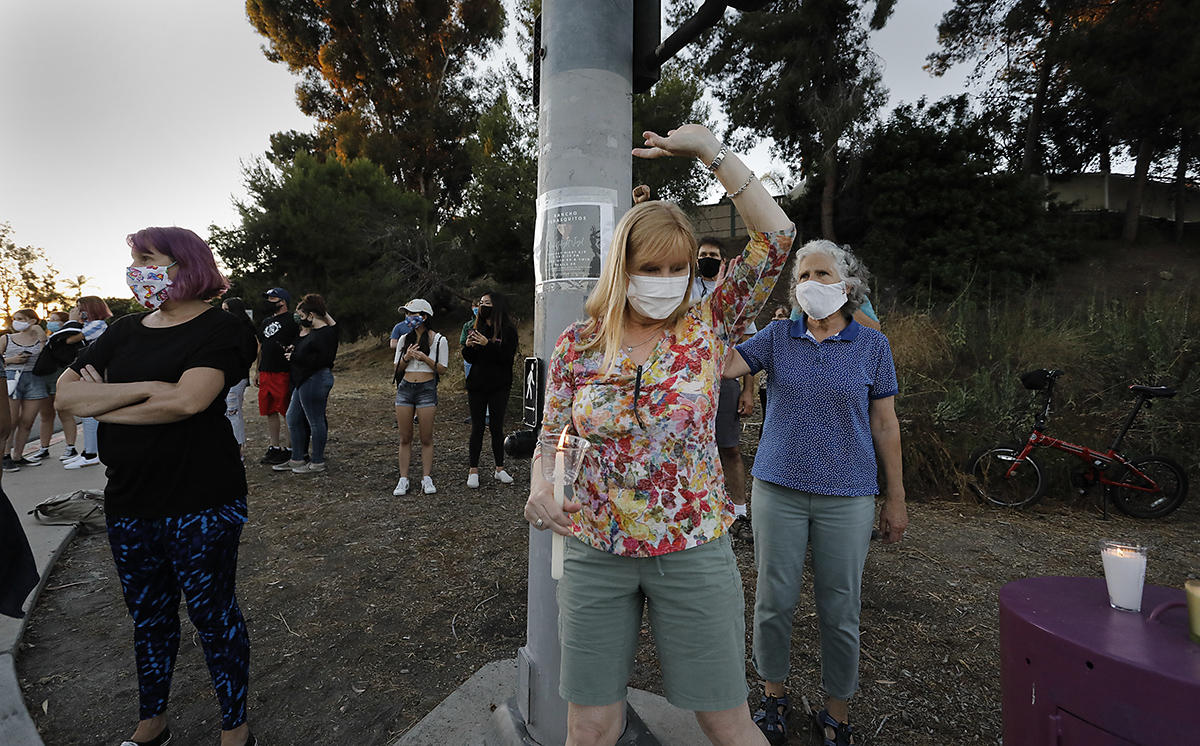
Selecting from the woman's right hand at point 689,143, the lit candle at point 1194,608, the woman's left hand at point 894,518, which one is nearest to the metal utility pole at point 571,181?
the woman's right hand at point 689,143

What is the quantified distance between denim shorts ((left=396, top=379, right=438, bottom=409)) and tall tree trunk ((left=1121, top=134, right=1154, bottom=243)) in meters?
23.7

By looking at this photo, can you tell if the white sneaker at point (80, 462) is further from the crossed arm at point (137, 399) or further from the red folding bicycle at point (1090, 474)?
the red folding bicycle at point (1090, 474)

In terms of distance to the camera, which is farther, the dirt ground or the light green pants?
the dirt ground

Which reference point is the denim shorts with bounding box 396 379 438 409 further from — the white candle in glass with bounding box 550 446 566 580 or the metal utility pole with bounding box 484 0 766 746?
the white candle in glass with bounding box 550 446 566 580

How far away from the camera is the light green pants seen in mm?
2121

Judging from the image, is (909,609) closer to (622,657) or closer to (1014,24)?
(622,657)

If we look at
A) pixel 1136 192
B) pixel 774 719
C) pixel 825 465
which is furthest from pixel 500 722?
pixel 1136 192

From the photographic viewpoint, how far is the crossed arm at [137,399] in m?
1.91

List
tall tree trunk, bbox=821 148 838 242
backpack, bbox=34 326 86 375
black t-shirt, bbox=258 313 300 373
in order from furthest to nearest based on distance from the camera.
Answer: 1. tall tree trunk, bbox=821 148 838 242
2. black t-shirt, bbox=258 313 300 373
3. backpack, bbox=34 326 86 375

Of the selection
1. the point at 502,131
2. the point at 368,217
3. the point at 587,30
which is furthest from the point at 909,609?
the point at 368,217

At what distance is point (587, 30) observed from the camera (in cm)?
196

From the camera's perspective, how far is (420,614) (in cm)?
342

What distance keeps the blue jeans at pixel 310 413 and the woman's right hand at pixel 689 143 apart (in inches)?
196

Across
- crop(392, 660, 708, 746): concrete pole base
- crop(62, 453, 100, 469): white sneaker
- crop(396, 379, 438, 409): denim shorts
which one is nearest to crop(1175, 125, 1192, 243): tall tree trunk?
crop(396, 379, 438, 409): denim shorts
